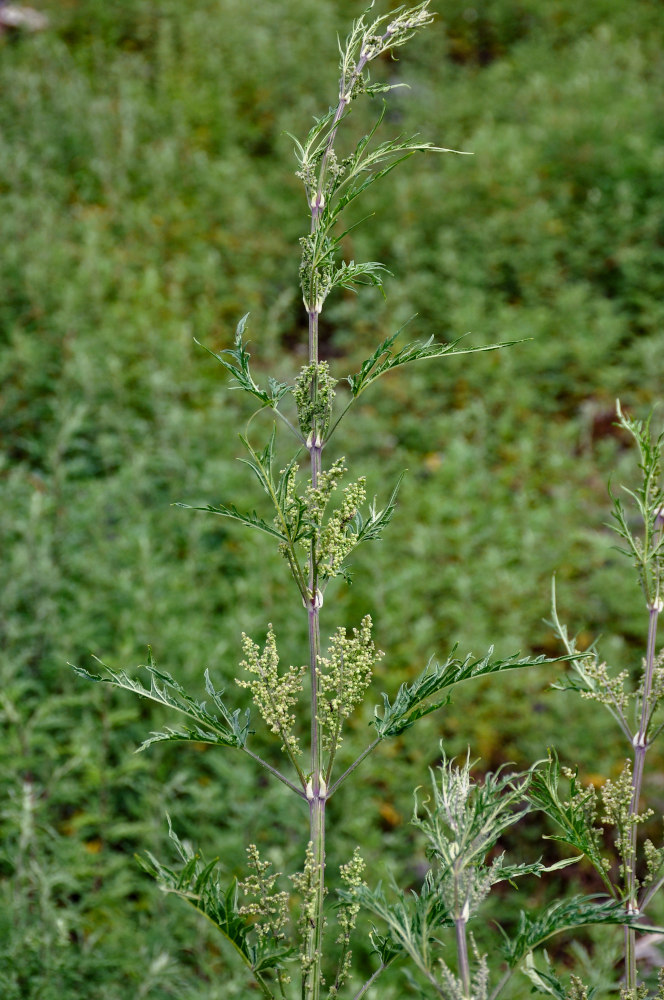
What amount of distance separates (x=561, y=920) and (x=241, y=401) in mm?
4929

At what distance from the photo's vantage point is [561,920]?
110 cm

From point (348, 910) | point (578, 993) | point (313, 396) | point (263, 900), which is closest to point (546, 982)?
point (578, 993)

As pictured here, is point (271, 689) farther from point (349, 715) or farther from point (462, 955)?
point (462, 955)

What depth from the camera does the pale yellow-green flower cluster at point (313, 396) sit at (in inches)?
50.4

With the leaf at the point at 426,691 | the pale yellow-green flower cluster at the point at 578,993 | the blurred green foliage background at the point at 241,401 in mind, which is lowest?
the pale yellow-green flower cluster at the point at 578,993

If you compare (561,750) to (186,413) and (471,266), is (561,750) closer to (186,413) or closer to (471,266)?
(186,413)

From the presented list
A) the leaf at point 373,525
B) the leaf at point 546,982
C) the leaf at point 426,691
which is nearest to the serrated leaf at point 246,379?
the leaf at point 373,525

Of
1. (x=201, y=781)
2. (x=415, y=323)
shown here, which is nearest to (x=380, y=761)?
(x=201, y=781)

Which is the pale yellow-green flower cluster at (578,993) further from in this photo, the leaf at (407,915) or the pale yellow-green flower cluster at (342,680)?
the pale yellow-green flower cluster at (342,680)

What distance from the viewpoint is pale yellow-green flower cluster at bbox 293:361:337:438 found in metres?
1.28

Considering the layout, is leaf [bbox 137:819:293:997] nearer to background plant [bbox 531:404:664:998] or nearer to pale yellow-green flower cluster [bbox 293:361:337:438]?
background plant [bbox 531:404:664:998]

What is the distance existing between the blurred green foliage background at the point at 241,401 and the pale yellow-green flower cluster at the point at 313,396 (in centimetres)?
188

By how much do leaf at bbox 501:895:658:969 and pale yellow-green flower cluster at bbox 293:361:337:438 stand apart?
2.57ft

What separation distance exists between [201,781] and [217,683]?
23.0 inches
